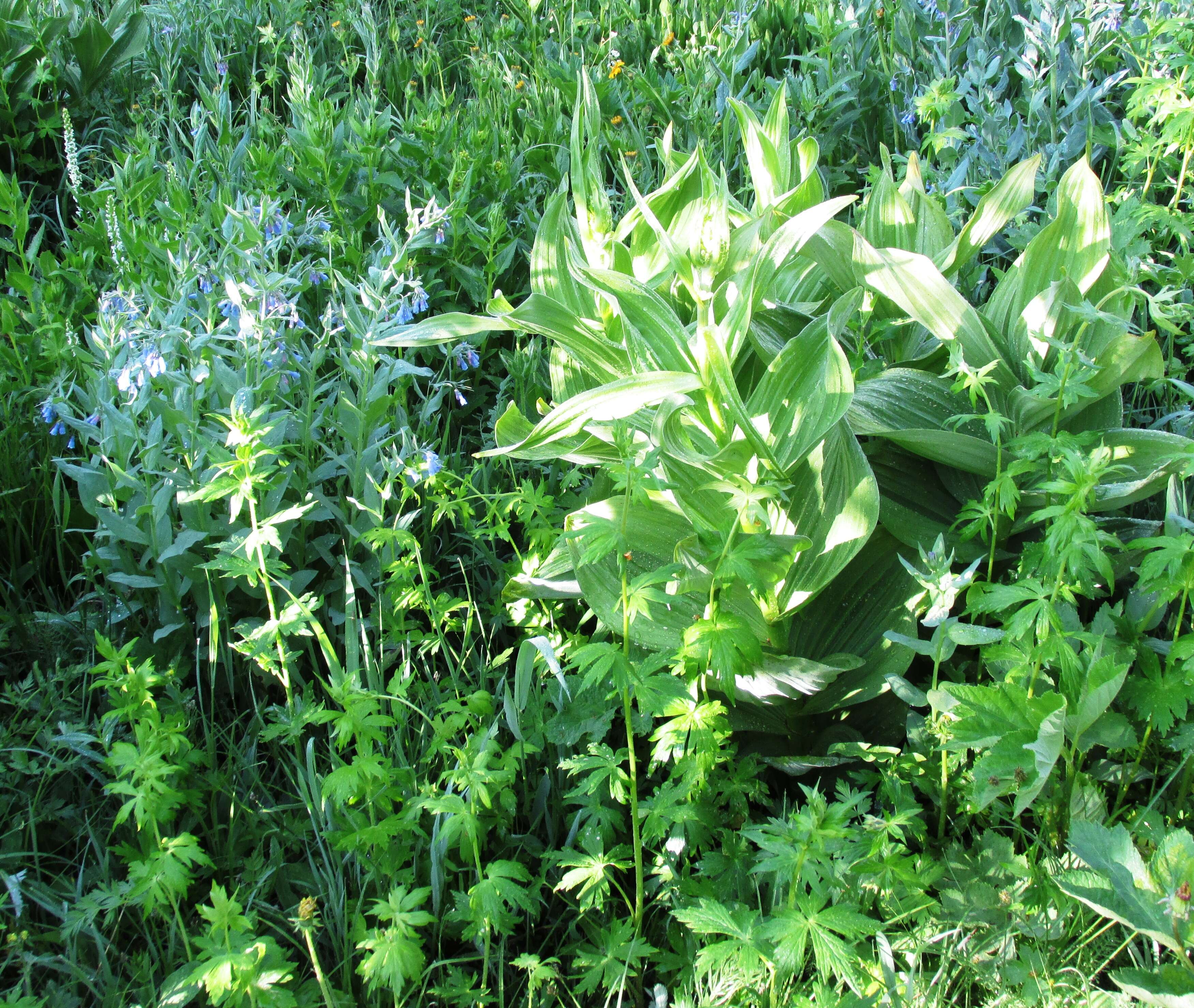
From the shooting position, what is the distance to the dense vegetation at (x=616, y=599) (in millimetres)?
1403

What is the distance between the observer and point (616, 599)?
1.81 metres

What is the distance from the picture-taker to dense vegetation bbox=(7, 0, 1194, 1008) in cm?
140

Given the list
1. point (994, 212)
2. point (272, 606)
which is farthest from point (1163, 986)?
point (994, 212)

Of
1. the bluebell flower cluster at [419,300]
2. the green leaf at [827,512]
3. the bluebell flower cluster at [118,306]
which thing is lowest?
the green leaf at [827,512]

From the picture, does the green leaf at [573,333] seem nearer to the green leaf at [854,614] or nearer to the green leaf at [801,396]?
the green leaf at [801,396]

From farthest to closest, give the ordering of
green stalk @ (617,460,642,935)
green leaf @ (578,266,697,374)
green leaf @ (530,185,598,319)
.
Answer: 1. green leaf @ (530,185,598,319)
2. green leaf @ (578,266,697,374)
3. green stalk @ (617,460,642,935)

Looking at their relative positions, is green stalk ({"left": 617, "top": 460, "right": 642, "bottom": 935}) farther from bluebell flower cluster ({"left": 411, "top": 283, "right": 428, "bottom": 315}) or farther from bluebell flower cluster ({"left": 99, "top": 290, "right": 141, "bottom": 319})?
bluebell flower cluster ({"left": 99, "top": 290, "right": 141, "bottom": 319})

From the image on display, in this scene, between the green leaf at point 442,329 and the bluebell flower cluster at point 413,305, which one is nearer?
the green leaf at point 442,329

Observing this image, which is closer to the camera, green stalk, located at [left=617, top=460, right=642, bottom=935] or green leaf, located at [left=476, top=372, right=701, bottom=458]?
green stalk, located at [left=617, top=460, right=642, bottom=935]

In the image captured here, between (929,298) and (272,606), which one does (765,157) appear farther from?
(272,606)

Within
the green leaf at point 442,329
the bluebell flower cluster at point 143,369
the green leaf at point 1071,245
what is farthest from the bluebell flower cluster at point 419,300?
the green leaf at point 1071,245

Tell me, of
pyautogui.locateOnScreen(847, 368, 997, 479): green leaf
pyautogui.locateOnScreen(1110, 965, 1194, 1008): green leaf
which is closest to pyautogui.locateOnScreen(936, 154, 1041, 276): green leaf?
pyautogui.locateOnScreen(847, 368, 997, 479): green leaf

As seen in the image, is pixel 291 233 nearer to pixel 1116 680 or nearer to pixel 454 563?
pixel 454 563

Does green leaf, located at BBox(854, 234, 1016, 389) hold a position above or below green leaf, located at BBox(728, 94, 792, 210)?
below
